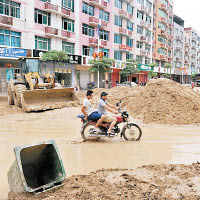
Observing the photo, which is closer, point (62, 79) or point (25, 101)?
point (25, 101)

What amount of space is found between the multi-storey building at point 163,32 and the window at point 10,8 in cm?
3309

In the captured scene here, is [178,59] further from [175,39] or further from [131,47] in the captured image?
Answer: [131,47]

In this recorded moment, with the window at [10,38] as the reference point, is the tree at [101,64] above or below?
below

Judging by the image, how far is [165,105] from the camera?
11.2 m

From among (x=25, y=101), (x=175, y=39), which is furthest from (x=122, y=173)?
(x=175, y=39)

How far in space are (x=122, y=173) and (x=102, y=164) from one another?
1.10 meters

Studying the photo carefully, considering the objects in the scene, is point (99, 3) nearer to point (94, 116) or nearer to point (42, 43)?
point (42, 43)

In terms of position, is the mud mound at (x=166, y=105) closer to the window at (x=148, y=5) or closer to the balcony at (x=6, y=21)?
the balcony at (x=6, y=21)

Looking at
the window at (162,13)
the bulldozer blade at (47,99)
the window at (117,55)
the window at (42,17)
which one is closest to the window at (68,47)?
the window at (42,17)

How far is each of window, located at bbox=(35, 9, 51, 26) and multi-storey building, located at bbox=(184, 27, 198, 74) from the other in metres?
50.4

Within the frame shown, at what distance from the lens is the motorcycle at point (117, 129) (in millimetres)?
6984

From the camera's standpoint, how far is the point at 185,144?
23.0ft

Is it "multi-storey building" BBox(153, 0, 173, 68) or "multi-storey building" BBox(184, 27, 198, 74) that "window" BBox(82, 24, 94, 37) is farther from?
"multi-storey building" BBox(184, 27, 198, 74)

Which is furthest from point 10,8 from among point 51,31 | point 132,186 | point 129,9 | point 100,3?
point 129,9
